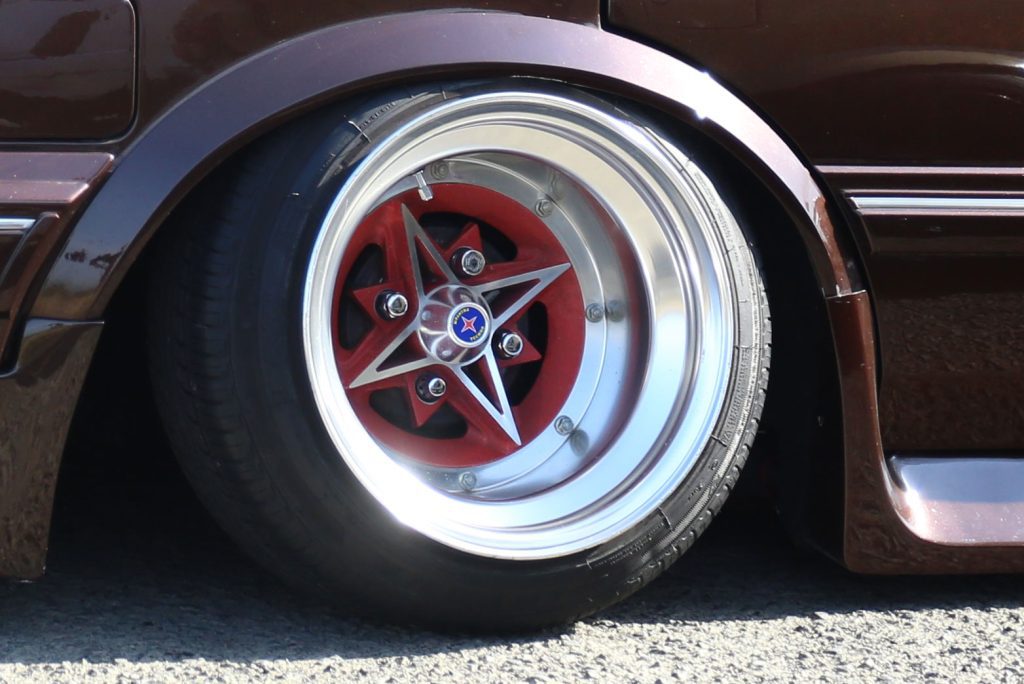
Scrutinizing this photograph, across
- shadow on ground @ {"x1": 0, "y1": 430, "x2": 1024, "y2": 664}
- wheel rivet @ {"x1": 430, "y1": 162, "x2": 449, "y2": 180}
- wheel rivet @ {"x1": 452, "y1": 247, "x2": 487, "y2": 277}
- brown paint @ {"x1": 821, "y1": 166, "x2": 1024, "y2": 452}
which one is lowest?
shadow on ground @ {"x1": 0, "y1": 430, "x2": 1024, "y2": 664}

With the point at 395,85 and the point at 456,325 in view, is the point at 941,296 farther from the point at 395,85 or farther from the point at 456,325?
the point at 395,85

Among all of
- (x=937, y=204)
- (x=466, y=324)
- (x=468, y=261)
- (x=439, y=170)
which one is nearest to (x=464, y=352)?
(x=466, y=324)

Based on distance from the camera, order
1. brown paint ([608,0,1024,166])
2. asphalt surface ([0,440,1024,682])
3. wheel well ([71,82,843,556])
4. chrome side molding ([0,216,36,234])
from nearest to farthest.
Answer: chrome side molding ([0,216,36,234]) < asphalt surface ([0,440,1024,682]) < brown paint ([608,0,1024,166]) < wheel well ([71,82,843,556])

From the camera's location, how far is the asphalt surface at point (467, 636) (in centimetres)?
190

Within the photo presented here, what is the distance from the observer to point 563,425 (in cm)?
222

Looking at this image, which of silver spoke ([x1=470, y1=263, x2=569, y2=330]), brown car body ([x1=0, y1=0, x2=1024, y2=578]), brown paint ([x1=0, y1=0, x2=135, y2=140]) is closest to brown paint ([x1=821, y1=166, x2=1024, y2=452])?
brown car body ([x1=0, y1=0, x2=1024, y2=578])

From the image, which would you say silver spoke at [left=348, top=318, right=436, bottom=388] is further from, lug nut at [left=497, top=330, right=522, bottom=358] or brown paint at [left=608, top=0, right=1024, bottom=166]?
brown paint at [left=608, top=0, right=1024, bottom=166]

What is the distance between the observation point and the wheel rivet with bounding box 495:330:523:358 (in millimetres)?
2215

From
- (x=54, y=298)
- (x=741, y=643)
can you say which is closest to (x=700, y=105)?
(x=741, y=643)

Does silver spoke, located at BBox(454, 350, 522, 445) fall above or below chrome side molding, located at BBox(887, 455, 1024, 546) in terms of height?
below

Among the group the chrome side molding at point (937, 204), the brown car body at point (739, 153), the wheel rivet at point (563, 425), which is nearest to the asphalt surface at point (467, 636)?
the brown car body at point (739, 153)

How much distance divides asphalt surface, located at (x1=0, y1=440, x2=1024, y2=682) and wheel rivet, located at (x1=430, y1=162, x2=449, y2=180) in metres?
0.70

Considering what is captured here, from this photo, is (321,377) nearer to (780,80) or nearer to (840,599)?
(780,80)

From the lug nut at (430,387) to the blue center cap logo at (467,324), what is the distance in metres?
0.08
